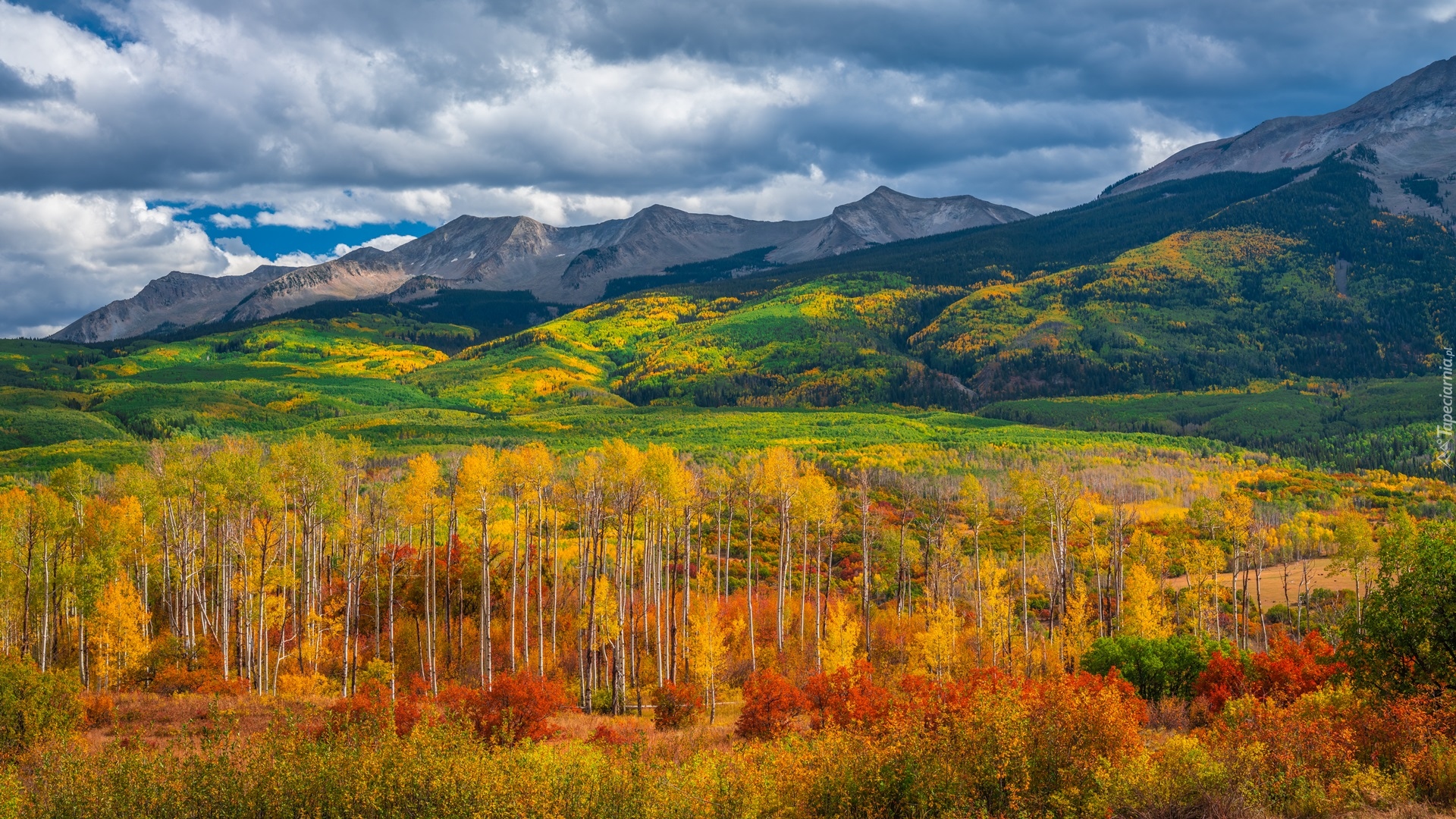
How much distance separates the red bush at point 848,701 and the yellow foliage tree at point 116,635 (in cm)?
5790

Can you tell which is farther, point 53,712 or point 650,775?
point 53,712

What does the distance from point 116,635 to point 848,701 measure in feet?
208

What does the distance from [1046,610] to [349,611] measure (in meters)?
83.6

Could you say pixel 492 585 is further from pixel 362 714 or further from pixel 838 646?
pixel 362 714

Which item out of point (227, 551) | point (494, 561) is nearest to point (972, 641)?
point (494, 561)

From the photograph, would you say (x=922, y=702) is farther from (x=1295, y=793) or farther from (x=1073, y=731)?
(x=1295, y=793)

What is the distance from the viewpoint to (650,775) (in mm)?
29109

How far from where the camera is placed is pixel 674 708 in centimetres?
5362

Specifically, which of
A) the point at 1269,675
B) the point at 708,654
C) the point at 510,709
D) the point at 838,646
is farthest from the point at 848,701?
the point at 1269,675

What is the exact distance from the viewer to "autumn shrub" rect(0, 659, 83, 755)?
128 ft

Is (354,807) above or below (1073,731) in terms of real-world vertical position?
below

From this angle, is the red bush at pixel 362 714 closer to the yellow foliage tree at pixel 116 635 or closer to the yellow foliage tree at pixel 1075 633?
the yellow foliage tree at pixel 116 635

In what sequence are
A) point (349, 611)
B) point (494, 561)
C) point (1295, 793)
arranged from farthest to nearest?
point (494, 561), point (349, 611), point (1295, 793)

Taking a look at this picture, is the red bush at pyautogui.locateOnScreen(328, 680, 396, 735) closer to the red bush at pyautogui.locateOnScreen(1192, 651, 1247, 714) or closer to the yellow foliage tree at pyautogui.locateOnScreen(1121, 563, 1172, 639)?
the red bush at pyautogui.locateOnScreen(1192, 651, 1247, 714)
